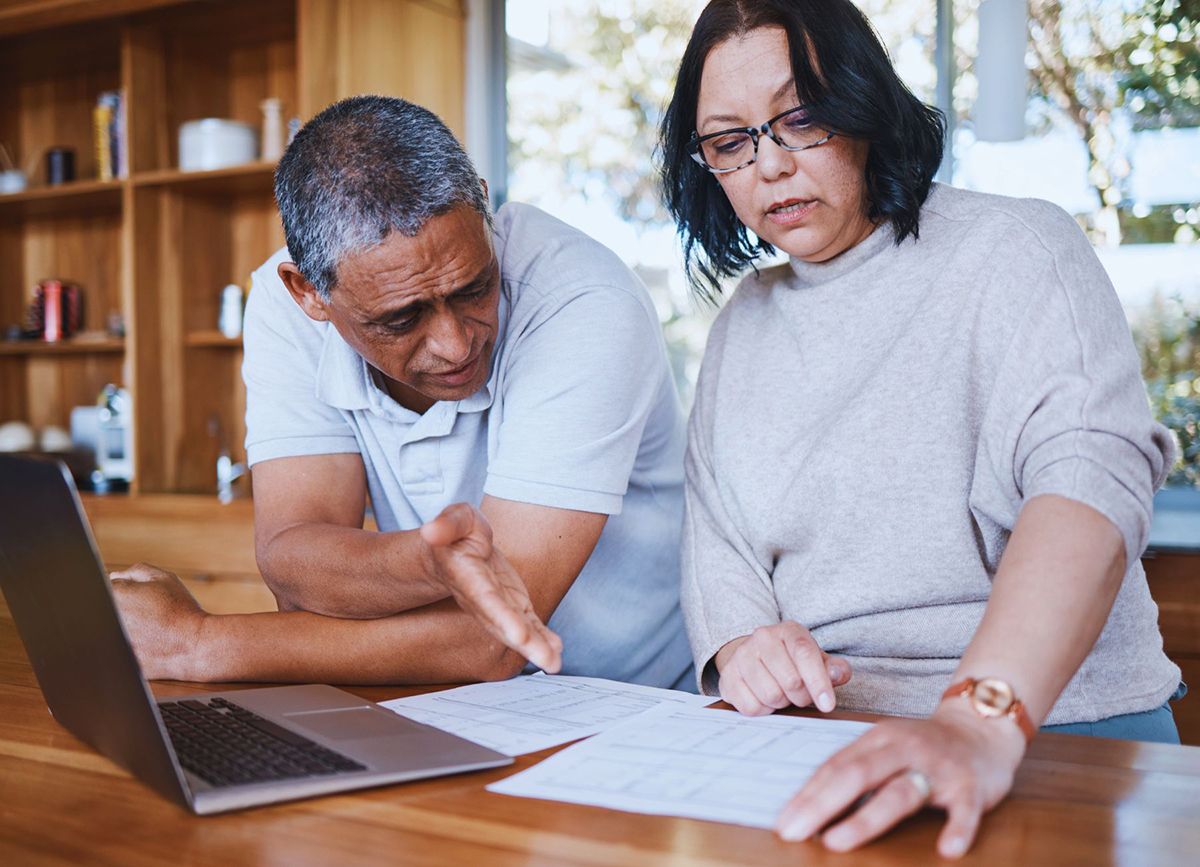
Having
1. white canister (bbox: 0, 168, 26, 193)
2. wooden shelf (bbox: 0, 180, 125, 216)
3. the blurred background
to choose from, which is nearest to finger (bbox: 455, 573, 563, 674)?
the blurred background

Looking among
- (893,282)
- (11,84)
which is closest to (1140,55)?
(893,282)

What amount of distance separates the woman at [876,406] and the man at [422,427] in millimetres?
164

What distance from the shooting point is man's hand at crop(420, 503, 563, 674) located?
85 centimetres

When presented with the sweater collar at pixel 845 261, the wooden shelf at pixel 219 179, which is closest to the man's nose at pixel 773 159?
the sweater collar at pixel 845 261

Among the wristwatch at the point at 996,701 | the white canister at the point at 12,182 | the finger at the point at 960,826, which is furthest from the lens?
the white canister at the point at 12,182

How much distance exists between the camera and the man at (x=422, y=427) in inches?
46.0

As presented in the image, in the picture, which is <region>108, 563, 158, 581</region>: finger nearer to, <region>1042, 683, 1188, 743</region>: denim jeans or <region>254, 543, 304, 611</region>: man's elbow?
<region>254, 543, 304, 611</region>: man's elbow

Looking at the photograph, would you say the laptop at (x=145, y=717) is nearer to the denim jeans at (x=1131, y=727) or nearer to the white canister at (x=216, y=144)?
the denim jeans at (x=1131, y=727)

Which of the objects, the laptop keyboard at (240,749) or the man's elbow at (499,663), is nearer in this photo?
the laptop keyboard at (240,749)

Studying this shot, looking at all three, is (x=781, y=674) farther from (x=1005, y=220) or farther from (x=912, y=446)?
(x=1005, y=220)

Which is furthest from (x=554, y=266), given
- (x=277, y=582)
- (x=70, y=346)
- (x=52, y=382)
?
(x=52, y=382)

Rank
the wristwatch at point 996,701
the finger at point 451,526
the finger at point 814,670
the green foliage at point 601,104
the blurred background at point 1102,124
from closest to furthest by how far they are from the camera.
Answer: the wristwatch at point 996,701
the finger at point 451,526
the finger at point 814,670
the blurred background at point 1102,124
the green foliage at point 601,104

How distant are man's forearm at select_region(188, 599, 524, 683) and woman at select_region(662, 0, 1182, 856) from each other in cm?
26

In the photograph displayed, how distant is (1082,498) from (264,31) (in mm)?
3095
